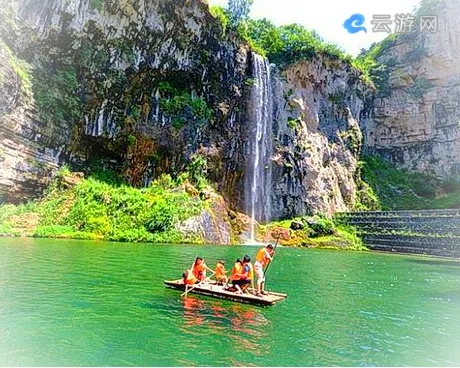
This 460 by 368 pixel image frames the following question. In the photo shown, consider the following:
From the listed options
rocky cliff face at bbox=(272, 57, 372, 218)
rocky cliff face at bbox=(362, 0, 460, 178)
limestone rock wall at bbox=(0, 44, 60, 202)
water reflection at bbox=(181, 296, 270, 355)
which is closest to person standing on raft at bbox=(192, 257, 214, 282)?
water reflection at bbox=(181, 296, 270, 355)

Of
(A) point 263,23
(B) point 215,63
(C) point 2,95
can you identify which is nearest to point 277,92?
(B) point 215,63

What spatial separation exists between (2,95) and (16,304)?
929 inches

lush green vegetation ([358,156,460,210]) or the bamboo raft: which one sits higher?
lush green vegetation ([358,156,460,210])

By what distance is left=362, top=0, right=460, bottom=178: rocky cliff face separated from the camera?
160 ft

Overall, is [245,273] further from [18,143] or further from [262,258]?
[18,143]

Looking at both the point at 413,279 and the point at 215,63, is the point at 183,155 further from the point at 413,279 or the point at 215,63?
the point at 413,279

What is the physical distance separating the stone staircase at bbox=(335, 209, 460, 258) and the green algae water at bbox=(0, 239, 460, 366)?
1774cm

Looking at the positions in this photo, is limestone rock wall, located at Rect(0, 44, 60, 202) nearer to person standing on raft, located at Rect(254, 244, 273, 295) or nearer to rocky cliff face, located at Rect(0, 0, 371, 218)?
rocky cliff face, located at Rect(0, 0, 371, 218)

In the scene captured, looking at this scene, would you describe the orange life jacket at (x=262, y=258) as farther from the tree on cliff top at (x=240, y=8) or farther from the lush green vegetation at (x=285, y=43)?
the tree on cliff top at (x=240, y=8)

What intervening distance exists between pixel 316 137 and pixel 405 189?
43.2 feet

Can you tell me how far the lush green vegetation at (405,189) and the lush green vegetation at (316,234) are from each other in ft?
36.6

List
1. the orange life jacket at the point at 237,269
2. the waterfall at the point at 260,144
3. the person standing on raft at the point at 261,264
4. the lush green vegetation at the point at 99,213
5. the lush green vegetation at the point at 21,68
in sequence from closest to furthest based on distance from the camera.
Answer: the person standing on raft at the point at 261,264, the orange life jacket at the point at 237,269, the lush green vegetation at the point at 99,213, the lush green vegetation at the point at 21,68, the waterfall at the point at 260,144

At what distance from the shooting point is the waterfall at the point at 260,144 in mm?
38844

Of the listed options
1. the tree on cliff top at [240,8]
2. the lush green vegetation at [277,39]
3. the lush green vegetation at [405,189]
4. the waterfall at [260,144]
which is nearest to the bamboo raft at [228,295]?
the waterfall at [260,144]
